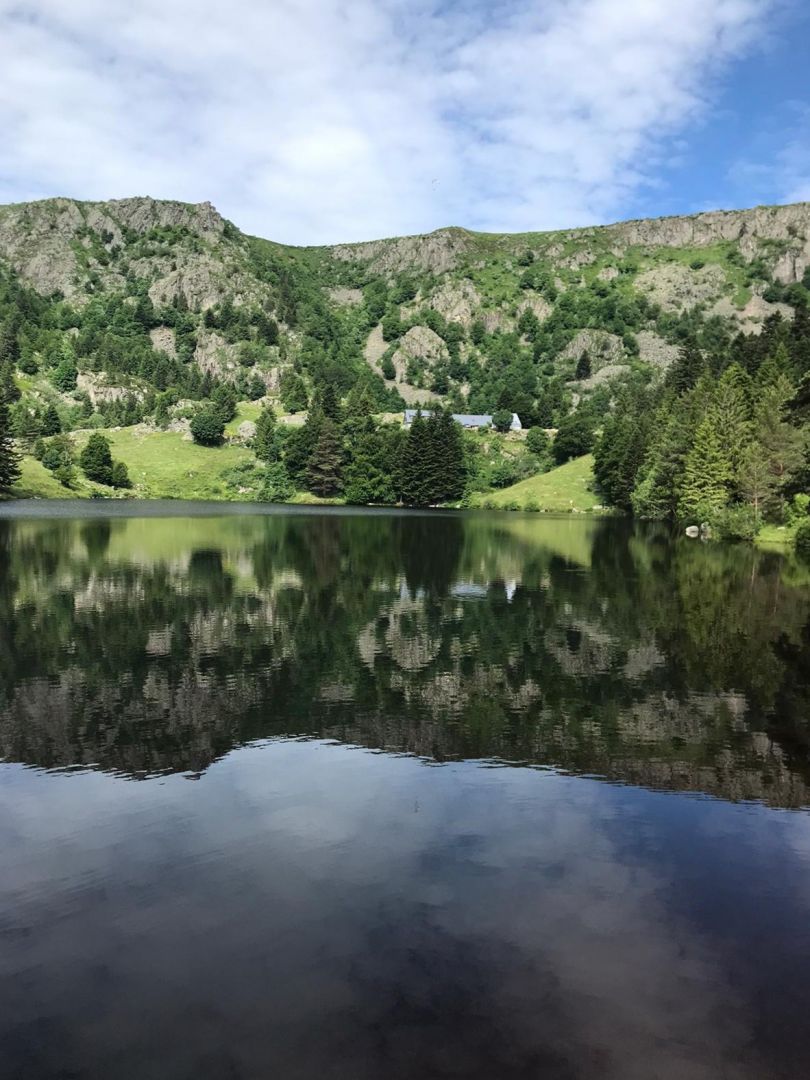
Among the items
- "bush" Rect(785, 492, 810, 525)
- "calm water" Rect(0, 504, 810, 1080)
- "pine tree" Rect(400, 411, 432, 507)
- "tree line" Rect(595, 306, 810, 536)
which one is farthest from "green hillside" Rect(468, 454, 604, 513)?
"calm water" Rect(0, 504, 810, 1080)

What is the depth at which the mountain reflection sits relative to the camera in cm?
1973

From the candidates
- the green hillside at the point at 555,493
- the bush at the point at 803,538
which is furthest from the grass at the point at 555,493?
the bush at the point at 803,538

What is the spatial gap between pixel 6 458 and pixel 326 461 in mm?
74370

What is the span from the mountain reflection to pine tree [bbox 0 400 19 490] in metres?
95.4

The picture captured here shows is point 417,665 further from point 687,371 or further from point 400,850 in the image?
point 687,371

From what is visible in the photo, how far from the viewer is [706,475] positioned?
107 metres

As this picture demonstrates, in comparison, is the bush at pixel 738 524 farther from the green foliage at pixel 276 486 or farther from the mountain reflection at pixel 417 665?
the green foliage at pixel 276 486

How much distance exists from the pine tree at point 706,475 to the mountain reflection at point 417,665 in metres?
49.3

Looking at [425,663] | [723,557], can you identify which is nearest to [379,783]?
[425,663]

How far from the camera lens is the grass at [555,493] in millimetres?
170125

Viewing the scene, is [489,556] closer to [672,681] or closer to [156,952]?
[672,681]

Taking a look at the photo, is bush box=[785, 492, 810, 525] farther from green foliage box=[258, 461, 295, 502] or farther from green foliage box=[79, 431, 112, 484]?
green foliage box=[79, 431, 112, 484]

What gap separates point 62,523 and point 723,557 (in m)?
77.7

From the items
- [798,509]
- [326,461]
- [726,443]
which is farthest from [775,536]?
[326,461]
